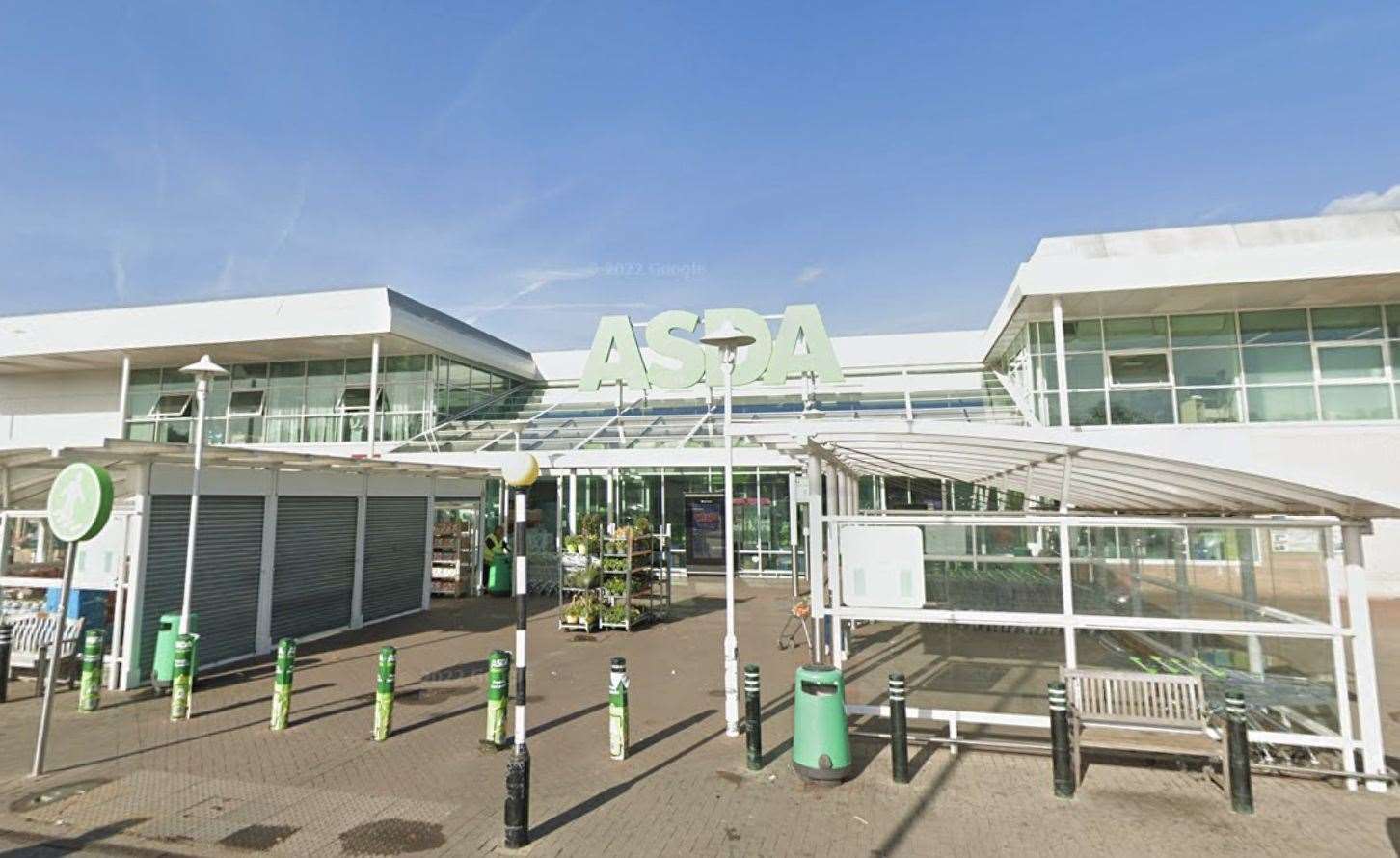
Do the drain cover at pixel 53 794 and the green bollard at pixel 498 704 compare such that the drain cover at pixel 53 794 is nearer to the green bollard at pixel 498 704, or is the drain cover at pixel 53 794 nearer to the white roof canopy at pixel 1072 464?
the green bollard at pixel 498 704

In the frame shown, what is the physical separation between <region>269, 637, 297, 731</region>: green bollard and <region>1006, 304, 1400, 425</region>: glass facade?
17.8 meters

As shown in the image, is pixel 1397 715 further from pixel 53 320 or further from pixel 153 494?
pixel 53 320

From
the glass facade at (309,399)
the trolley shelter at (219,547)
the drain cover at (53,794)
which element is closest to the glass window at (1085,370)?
the trolley shelter at (219,547)

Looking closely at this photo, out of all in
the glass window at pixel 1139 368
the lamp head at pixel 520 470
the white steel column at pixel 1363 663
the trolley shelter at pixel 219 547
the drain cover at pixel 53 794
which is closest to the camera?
the lamp head at pixel 520 470

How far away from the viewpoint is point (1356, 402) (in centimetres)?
1681

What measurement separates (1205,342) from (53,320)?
118ft

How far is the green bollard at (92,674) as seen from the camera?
8.48 metres

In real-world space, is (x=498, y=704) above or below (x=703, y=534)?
below

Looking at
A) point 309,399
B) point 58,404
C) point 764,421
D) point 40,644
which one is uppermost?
point 58,404

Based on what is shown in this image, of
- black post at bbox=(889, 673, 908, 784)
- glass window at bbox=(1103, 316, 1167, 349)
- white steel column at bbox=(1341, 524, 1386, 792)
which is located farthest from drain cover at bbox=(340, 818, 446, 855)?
glass window at bbox=(1103, 316, 1167, 349)

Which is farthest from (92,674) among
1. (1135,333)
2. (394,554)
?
(1135,333)

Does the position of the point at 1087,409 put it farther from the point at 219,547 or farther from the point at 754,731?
the point at 219,547

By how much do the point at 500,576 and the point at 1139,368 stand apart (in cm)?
1791

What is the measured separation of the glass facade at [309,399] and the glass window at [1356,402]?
2493 cm
